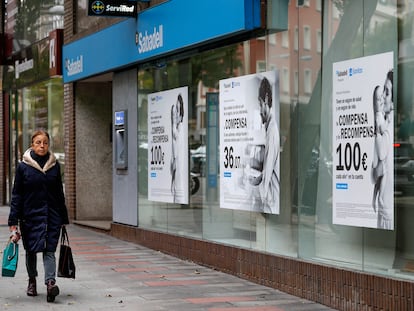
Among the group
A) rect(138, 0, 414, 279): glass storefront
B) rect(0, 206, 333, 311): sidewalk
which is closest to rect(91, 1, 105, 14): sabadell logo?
rect(138, 0, 414, 279): glass storefront

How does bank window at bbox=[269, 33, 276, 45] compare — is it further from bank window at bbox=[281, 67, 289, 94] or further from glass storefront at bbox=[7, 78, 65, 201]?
glass storefront at bbox=[7, 78, 65, 201]

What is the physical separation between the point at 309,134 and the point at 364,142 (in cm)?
120

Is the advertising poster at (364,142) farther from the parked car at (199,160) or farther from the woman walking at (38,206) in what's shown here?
the parked car at (199,160)

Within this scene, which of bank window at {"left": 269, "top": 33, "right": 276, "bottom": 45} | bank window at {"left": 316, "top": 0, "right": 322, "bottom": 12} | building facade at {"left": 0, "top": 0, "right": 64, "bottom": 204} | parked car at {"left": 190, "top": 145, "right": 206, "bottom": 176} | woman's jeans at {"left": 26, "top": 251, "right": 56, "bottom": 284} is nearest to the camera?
woman's jeans at {"left": 26, "top": 251, "right": 56, "bottom": 284}

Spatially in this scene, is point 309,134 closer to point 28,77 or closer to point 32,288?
point 32,288

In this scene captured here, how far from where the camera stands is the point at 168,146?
1261 cm

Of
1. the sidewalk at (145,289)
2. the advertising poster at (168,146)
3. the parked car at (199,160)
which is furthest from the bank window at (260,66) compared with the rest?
the sidewalk at (145,289)

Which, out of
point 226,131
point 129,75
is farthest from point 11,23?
point 226,131

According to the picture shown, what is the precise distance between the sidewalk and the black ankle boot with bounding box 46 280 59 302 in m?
0.08

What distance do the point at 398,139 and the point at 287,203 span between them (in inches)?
83.3

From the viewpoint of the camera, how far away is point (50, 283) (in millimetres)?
8508

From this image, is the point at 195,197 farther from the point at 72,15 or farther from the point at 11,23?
the point at 11,23

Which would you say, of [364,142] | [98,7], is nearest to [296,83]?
[364,142]

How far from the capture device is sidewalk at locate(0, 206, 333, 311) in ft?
27.4
